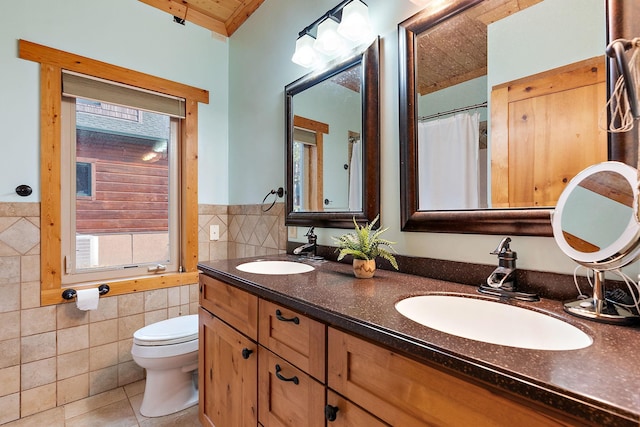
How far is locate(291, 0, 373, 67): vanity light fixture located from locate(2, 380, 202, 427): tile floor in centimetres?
211

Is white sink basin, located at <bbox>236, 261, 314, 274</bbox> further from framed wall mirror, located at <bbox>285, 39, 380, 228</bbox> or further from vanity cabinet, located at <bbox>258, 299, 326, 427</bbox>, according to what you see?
vanity cabinet, located at <bbox>258, 299, 326, 427</bbox>

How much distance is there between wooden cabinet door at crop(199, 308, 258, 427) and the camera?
112 cm

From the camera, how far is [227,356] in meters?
1.28

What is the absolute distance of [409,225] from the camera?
1229 mm

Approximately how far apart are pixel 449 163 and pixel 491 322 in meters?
0.58

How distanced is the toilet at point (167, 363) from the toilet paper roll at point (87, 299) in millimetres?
344

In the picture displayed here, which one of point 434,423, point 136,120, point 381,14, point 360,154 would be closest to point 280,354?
point 434,423

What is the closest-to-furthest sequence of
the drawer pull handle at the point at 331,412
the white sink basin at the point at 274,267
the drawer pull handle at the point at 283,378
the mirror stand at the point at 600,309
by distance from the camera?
the mirror stand at the point at 600,309, the drawer pull handle at the point at 331,412, the drawer pull handle at the point at 283,378, the white sink basin at the point at 274,267

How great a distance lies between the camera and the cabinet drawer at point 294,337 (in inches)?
32.4

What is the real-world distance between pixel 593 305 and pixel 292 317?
760 millimetres

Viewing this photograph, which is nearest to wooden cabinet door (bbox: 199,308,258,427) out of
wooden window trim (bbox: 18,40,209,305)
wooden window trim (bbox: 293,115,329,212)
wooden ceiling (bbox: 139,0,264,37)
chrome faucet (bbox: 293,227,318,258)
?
chrome faucet (bbox: 293,227,318,258)

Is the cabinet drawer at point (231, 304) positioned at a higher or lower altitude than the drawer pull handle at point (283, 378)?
higher

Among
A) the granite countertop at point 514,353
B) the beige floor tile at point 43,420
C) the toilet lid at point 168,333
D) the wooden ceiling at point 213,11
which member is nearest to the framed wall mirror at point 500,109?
the granite countertop at point 514,353

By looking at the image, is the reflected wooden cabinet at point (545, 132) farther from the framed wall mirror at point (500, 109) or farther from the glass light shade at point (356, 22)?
the glass light shade at point (356, 22)
